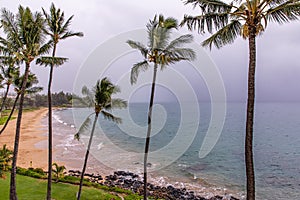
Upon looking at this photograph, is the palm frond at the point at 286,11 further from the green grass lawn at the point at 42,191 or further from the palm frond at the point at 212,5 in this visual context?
the green grass lawn at the point at 42,191

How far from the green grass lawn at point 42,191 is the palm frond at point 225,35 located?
46.7 ft

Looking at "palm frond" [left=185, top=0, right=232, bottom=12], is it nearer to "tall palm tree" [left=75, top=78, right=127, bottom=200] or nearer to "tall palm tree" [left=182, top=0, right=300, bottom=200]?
"tall palm tree" [left=182, top=0, right=300, bottom=200]

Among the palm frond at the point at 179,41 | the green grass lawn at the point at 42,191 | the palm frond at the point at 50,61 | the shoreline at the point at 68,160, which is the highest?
the palm frond at the point at 179,41

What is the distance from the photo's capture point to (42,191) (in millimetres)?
18766

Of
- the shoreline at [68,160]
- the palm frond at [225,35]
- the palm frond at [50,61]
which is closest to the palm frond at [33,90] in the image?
the palm frond at [50,61]

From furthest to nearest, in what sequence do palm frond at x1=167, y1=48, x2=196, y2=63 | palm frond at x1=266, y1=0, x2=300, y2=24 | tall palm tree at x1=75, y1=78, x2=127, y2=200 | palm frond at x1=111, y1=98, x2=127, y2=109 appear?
palm frond at x1=111, y1=98, x2=127, y2=109, tall palm tree at x1=75, y1=78, x2=127, y2=200, palm frond at x1=167, y1=48, x2=196, y2=63, palm frond at x1=266, y1=0, x2=300, y2=24

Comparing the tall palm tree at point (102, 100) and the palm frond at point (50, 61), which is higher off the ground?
the palm frond at point (50, 61)

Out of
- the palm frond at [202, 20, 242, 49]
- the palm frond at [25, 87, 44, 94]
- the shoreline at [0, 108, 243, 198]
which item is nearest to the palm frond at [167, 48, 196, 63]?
the palm frond at [202, 20, 242, 49]

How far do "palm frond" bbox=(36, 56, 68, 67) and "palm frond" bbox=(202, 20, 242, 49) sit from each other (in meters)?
7.68

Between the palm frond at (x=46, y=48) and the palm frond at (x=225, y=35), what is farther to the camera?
the palm frond at (x=46, y=48)

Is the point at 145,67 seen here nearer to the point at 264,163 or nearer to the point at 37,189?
the point at 37,189

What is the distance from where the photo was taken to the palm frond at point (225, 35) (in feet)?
27.6

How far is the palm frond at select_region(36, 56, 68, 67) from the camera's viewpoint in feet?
42.7

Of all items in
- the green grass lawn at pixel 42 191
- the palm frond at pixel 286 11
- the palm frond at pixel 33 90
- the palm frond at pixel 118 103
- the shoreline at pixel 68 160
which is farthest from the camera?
the shoreline at pixel 68 160
